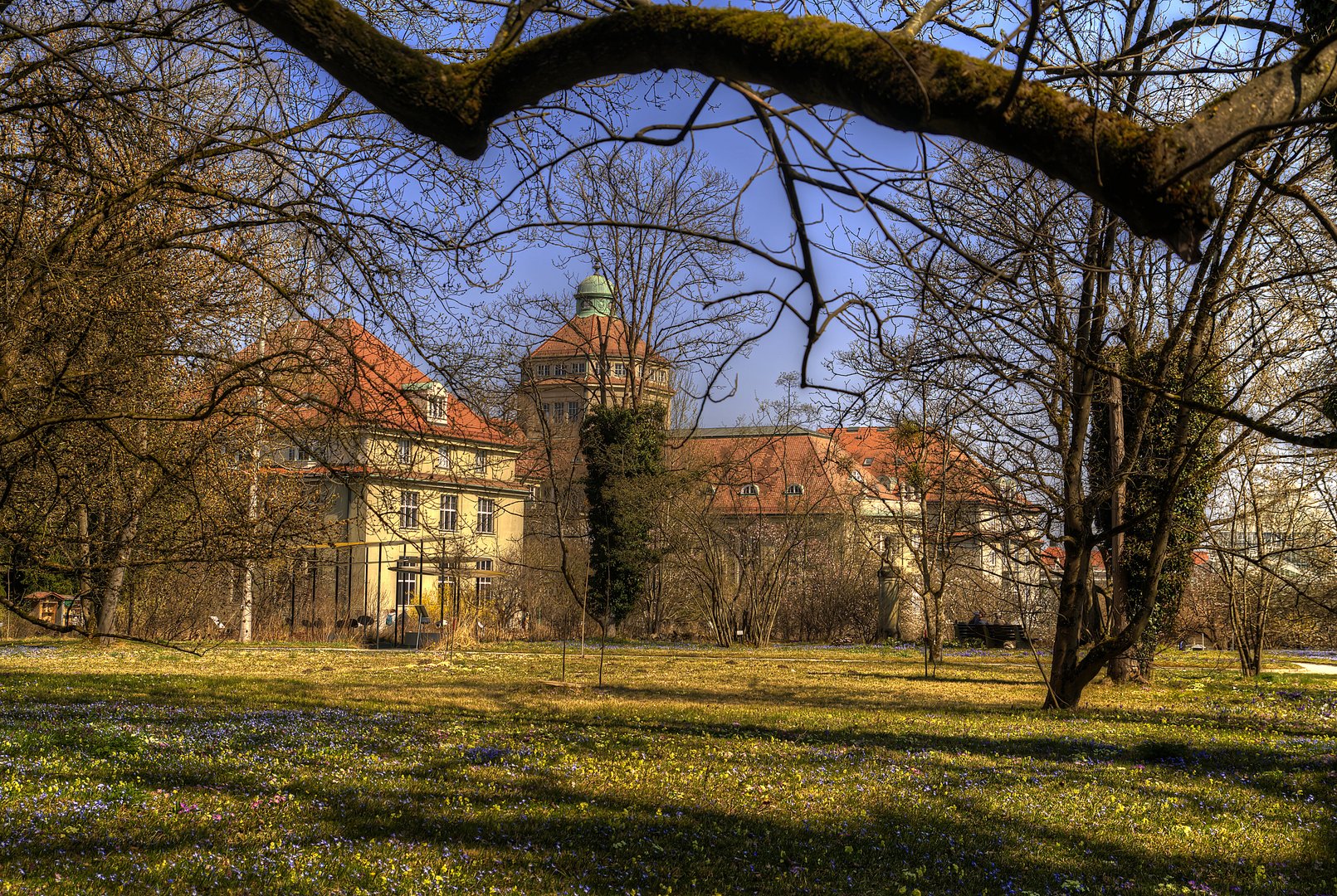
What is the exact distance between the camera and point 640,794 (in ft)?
21.7

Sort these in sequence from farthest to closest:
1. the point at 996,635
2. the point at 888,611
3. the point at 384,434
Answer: the point at 888,611 < the point at 996,635 < the point at 384,434

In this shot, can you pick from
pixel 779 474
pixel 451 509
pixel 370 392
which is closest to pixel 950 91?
pixel 370 392

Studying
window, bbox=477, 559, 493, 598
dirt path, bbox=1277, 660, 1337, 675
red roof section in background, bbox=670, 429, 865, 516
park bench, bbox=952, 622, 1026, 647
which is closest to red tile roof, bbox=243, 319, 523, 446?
red roof section in background, bbox=670, 429, 865, 516

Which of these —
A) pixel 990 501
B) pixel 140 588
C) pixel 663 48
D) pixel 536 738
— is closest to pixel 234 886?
pixel 663 48

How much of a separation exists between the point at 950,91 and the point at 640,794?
520 cm

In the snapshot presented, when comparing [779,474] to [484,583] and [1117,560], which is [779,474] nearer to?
[484,583]

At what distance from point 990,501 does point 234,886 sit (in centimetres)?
1327

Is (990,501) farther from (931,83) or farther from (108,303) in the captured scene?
(931,83)

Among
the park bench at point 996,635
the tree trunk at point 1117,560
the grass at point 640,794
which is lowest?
the park bench at point 996,635

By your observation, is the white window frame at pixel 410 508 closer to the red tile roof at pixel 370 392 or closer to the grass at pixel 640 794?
the red tile roof at pixel 370 392

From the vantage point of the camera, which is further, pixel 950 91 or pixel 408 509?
pixel 408 509

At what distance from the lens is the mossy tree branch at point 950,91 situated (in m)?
2.49

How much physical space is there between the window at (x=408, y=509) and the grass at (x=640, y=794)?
1.73m

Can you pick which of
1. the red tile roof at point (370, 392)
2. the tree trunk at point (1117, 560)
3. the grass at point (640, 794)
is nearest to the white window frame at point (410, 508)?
the red tile roof at point (370, 392)
